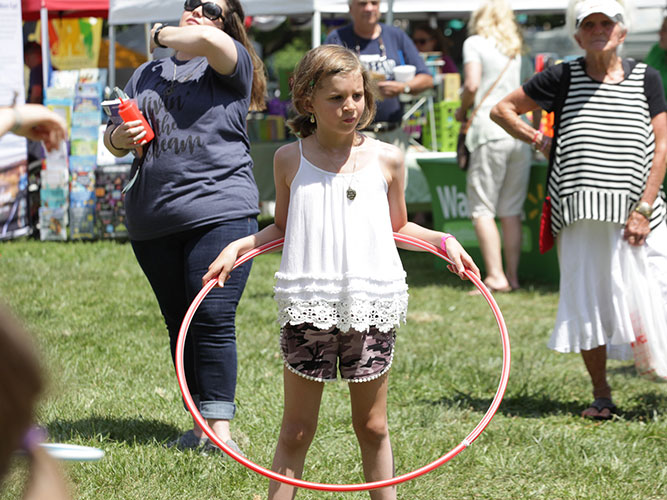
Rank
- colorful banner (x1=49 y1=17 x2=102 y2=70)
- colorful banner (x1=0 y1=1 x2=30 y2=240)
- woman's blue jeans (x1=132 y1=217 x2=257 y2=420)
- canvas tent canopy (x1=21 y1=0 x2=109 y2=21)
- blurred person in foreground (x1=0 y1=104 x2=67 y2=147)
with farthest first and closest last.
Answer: colorful banner (x1=49 y1=17 x2=102 y2=70), canvas tent canopy (x1=21 y1=0 x2=109 y2=21), colorful banner (x1=0 y1=1 x2=30 y2=240), woman's blue jeans (x1=132 y1=217 x2=257 y2=420), blurred person in foreground (x1=0 y1=104 x2=67 y2=147)

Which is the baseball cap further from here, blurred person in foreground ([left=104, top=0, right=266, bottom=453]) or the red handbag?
blurred person in foreground ([left=104, top=0, right=266, bottom=453])

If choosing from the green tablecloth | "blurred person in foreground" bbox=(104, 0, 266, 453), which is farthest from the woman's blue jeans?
the green tablecloth

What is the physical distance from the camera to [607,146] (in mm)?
4723

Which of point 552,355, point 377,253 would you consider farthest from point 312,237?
point 552,355

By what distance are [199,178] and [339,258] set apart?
43.5 inches

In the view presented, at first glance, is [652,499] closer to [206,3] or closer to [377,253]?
[377,253]

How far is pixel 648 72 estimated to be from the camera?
4734mm

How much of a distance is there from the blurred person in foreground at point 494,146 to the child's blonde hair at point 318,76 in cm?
493

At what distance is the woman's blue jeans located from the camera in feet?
13.3

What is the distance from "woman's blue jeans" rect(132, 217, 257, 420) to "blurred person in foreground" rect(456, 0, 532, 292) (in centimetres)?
438

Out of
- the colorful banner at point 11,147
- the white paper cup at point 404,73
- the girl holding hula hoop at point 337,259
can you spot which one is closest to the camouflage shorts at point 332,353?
the girl holding hula hoop at point 337,259

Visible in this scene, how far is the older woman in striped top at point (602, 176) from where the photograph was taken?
185 inches

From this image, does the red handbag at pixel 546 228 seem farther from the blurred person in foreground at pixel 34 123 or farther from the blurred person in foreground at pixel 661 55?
the blurred person in foreground at pixel 34 123

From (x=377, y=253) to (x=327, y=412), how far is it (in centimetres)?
197
